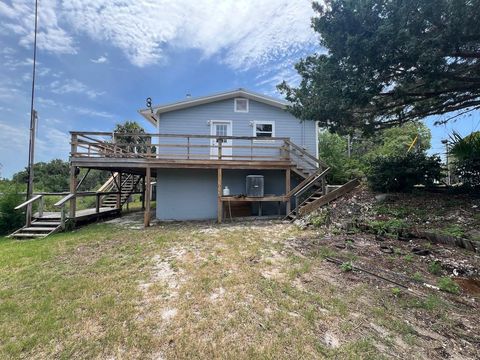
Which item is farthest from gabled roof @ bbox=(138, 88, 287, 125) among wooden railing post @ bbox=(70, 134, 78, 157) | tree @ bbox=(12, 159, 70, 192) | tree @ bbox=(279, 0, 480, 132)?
tree @ bbox=(12, 159, 70, 192)

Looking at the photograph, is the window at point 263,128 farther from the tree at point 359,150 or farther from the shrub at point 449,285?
the shrub at point 449,285

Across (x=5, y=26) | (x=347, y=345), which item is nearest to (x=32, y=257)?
(x=347, y=345)

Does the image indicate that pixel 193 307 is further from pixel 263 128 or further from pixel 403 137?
pixel 403 137

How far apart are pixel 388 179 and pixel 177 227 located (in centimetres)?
704

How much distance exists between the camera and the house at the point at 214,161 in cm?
910

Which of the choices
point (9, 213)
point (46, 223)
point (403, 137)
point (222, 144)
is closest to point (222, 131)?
point (222, 144)

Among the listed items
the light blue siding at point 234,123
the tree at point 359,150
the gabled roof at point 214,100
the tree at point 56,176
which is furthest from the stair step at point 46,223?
the tree at point 56,176

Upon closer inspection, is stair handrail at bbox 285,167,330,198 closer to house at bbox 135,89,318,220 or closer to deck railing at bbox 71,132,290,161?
house at bbox 135,89,318,220

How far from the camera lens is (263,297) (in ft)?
11.8

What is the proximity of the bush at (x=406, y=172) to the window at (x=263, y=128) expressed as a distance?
188 inches

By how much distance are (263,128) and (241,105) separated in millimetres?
1417

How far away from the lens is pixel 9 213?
28.4ft

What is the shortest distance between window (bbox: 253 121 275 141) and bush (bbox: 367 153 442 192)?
4.78m

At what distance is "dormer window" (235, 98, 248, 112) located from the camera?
11438mm
